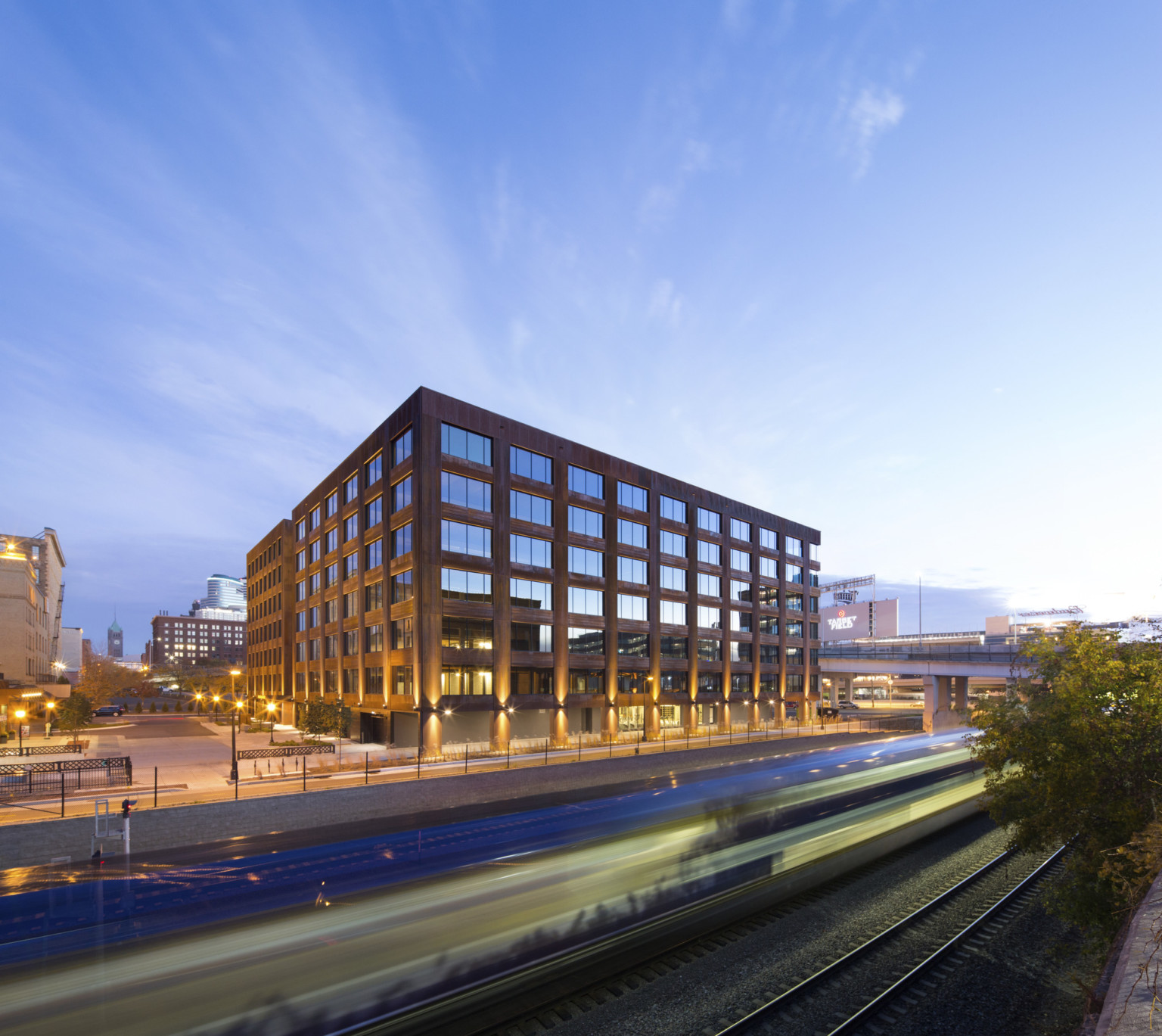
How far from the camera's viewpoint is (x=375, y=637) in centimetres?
5253

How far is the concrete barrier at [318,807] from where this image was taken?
76.1 feet

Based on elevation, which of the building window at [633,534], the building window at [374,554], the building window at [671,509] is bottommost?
the building window at [374,554]

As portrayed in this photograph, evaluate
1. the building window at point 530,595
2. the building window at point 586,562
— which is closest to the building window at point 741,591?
the building window at point 586,562

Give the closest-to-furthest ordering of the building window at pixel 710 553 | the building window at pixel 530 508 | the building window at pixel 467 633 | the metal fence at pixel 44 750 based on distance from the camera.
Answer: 1. the metal fence at pixel 44 750
2. the building window at pixel 467 633
3. the building window at pixel 530 508
4. the building window at pixel 710 553

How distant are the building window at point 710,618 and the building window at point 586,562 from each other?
598 inches

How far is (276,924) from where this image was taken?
8.38 m

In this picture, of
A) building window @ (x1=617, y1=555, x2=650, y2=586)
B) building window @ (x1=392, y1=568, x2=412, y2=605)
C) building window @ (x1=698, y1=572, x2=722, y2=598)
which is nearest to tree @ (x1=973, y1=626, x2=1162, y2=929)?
building window @ (x1=392, y1=568, x2=412, y2=605)

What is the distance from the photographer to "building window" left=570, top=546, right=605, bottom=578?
5550 centimetres

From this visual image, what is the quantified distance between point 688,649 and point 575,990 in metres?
54.8

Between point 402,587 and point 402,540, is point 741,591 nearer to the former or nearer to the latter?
point 402,587

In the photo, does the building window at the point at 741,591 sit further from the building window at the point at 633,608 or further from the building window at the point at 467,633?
the building window at the point at 467,633

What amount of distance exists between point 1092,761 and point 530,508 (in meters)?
41.3

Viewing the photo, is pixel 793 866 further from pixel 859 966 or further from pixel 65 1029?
pixel 65 1029

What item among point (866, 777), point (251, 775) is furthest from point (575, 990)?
point (251, 775)
